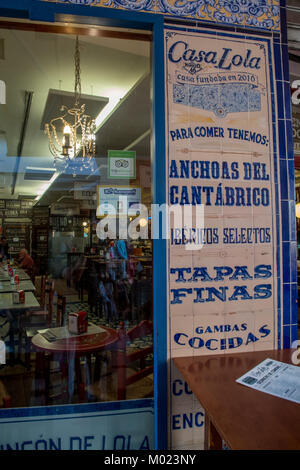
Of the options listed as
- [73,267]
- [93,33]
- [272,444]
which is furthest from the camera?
[73,267]

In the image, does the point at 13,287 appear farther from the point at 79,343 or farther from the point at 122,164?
the point at 122,164

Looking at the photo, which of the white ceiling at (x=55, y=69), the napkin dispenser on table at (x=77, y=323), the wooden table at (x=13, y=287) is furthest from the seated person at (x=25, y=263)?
the napkin dispenser on table at (x=77, y=323)

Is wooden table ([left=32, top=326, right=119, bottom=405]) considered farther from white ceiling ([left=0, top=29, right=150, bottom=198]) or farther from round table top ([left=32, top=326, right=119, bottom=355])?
white ceiling ([left=0, top=29, right=150, bottom=198])

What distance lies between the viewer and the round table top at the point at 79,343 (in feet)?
9.16

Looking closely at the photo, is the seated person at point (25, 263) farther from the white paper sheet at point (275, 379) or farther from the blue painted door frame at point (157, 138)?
the white paper sheet at point (275, 379)

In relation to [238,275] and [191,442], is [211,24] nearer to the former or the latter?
[238,275]

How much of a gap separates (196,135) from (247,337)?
1.27 metres

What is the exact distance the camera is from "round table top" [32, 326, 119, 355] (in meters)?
2.79

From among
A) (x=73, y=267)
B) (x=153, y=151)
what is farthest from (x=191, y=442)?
(x=73, y=267)

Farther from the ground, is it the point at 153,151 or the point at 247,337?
the point at 153,151

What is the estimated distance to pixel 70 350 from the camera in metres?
2.79

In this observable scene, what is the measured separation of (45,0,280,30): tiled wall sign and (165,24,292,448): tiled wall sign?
9 cm

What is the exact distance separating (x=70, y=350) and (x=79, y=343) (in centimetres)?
13
